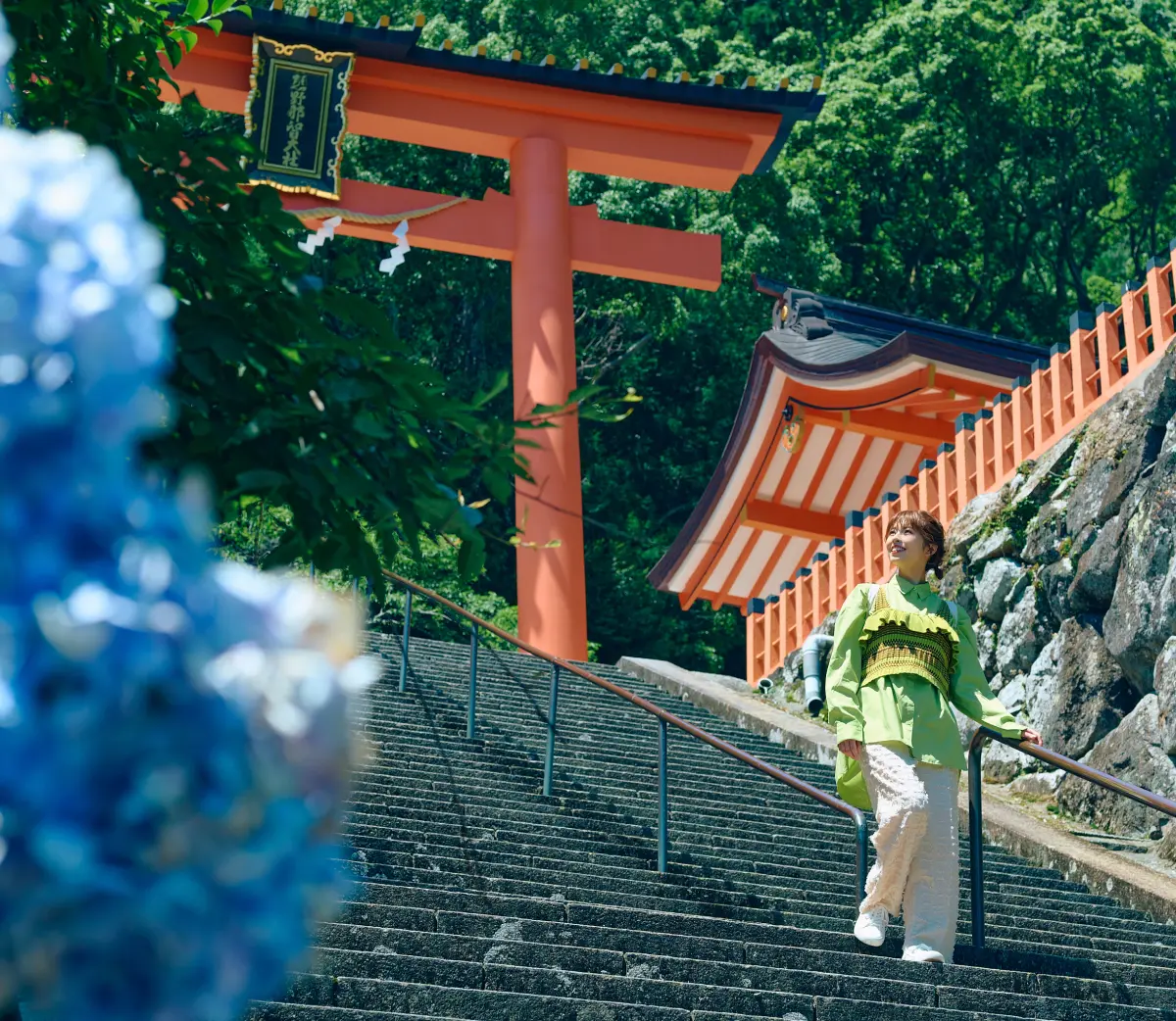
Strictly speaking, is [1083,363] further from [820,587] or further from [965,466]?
[820,587]

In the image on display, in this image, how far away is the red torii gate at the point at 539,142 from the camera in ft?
47.9

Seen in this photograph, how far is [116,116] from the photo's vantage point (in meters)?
2.74

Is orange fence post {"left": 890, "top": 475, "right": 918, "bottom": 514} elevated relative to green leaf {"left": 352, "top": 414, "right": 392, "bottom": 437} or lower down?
elevated

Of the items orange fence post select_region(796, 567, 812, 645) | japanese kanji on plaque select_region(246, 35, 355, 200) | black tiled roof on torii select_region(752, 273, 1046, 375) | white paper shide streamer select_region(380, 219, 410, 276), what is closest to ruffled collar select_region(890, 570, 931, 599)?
black tiled roof on torii select_region(752, 273, 1046, 375)

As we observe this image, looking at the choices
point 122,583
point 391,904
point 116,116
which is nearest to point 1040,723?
point 391,904

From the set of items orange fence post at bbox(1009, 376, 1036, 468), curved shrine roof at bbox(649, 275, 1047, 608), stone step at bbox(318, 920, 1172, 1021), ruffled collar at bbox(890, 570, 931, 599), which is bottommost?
stone step at bbox(318, 920, 1172, 1021)

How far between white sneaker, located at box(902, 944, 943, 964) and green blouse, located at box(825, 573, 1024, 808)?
21.6 inches

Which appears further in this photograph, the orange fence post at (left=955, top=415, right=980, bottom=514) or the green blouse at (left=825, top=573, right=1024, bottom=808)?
the orange fence post at (left=955, top=415, right=980, bottom=514)

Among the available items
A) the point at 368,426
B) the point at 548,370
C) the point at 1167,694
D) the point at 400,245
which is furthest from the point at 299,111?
the point at 368,426

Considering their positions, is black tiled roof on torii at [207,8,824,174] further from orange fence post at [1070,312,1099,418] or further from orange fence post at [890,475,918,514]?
orange fence post at [1070,312,1099,418]

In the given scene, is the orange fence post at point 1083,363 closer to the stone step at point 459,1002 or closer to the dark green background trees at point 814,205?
the stone step at point 459,1002

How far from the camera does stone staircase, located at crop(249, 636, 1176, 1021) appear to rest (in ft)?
14.3

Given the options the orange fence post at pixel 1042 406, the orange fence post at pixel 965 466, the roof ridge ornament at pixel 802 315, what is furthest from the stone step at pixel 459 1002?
the roof ridge ornament at pixel 802 315

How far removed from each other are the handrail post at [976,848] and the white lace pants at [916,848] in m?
0.39
